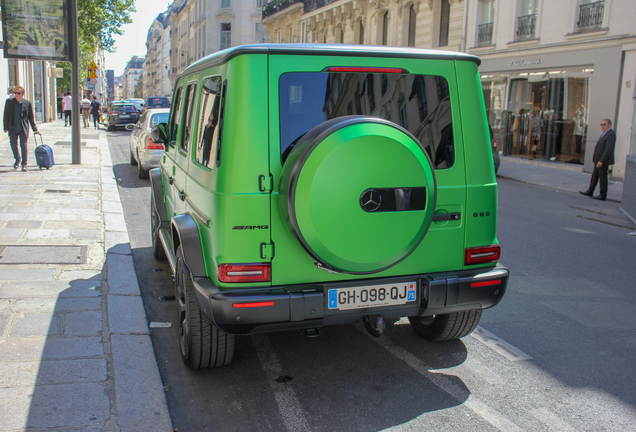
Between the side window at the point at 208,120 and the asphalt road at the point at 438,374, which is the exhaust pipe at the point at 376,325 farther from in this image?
the side window at the point at 208,120

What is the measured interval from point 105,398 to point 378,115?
223cm

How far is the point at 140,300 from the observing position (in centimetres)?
492

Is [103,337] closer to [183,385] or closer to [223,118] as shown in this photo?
[183,385]

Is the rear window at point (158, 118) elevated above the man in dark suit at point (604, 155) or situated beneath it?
elevated above

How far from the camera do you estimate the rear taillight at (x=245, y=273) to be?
315 cm

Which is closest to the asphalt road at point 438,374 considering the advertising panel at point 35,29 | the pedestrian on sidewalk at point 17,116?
the pedestrian on sidewalk at point 17,116

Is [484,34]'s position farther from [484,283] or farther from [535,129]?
[484,283]

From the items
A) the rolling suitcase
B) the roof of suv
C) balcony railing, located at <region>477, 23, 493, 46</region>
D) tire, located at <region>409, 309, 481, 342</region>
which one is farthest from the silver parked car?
balcony railing, located at <region>477, 23, 493, 46</region>

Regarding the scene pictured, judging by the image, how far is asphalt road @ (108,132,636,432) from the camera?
321 centimetres

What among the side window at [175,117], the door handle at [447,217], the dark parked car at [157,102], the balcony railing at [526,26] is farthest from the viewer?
the dark parked car at [157,102]

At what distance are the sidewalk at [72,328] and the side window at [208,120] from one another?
4.62 feet

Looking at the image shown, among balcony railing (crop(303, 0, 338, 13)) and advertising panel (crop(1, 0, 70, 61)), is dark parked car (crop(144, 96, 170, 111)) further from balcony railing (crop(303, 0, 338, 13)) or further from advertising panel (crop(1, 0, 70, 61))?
advertising panel (crop(1, 0, 70, 61))

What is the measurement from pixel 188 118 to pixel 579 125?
1713 centimetres

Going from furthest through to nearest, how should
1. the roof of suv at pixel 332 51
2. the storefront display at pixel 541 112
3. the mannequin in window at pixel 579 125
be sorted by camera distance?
the storefront display at pixel 541 112, the mannequin in window at pixel 579 125, the roof of suv at pixel 332 51
